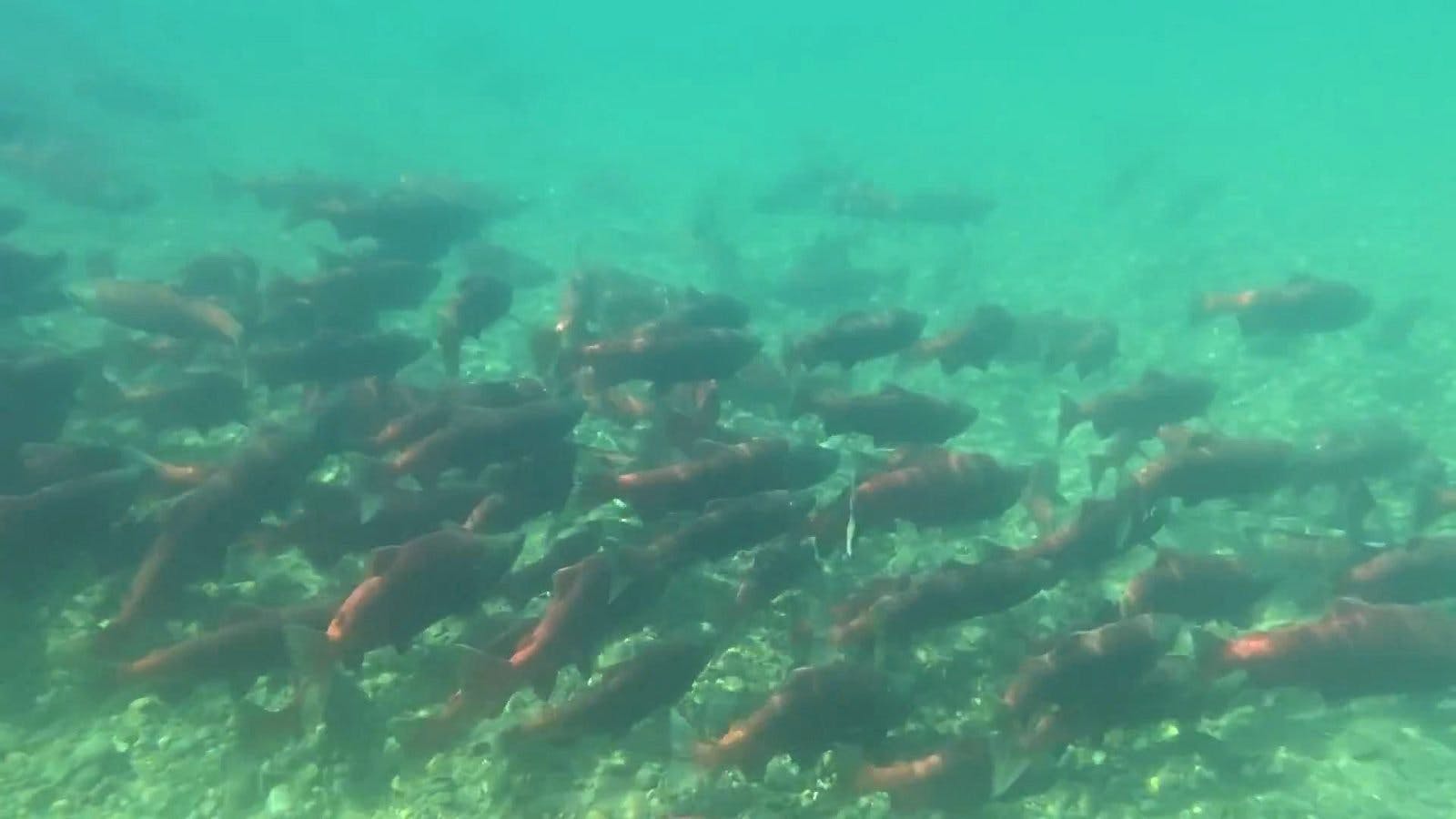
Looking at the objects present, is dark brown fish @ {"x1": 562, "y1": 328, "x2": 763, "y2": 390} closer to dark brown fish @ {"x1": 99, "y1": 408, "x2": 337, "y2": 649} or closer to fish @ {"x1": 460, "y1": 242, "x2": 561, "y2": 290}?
dark brown fish @ {"x1": 99, "y1": 408, "x2": 337, "y2": 649}

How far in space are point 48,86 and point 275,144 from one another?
518 inches

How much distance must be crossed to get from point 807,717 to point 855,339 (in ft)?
19.8

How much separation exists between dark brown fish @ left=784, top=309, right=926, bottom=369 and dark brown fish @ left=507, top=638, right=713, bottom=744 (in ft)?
18.5

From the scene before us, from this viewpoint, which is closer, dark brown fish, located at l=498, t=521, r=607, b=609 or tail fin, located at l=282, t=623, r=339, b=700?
tail fin, located at l=282, t=623, r=339, b=700

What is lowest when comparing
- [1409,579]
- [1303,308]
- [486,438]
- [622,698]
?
[1303,308]

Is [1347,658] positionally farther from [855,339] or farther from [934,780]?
[855,339]

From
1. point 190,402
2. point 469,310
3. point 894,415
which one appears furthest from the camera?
point 469,310

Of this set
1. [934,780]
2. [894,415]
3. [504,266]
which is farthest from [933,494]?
[504,266]

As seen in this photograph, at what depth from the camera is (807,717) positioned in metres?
6.10

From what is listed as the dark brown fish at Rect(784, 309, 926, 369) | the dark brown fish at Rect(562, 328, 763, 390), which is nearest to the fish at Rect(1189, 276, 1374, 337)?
the dark brown fish at Rect(784, 309, 926, 369)

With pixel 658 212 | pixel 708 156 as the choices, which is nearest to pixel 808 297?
pixel 658 212

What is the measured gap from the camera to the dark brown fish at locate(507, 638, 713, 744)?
6.23m

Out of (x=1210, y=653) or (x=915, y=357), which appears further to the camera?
(x=915, y=357)

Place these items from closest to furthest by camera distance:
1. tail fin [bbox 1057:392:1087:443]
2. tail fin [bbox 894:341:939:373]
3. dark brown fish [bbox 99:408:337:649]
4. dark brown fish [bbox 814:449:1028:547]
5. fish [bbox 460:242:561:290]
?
→ 1. dark brown fish [bbox 99:408:337:649]
2. dark brown fish [bbox 814:449:1028:547]
3. tail fin [bbox 1057:392:1087:443]
4. tail fin [bbox 894:341:939:373]
5. fish [bbox 460:242:561:290]
